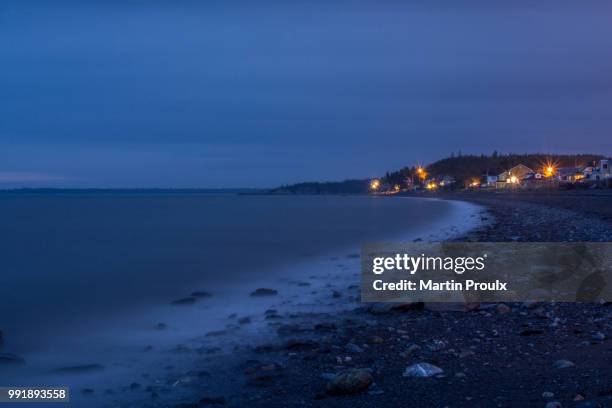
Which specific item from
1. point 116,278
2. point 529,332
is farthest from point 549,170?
point 529,332

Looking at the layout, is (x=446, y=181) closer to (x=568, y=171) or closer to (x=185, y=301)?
(x=568, y=171)

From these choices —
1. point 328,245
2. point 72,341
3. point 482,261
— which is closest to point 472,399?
point 72,341

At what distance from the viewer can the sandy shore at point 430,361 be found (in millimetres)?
5508

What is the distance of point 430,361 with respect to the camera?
6684 mm

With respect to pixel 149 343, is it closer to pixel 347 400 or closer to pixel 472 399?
pixel 347 400

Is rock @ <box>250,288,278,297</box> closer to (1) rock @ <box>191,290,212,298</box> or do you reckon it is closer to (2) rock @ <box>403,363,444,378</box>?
(1) rock @ <box>191,290,212,298</box>

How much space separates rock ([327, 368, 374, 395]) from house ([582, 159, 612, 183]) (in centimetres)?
9754

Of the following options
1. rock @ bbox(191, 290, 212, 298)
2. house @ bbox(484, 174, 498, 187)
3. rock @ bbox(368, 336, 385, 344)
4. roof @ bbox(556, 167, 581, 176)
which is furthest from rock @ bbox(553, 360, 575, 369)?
house @ bbox(484, 174, 498, 187)

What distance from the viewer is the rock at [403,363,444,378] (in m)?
6.18

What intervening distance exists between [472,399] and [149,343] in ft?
18.5

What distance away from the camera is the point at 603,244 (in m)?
14.9

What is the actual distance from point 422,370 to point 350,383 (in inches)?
34.5

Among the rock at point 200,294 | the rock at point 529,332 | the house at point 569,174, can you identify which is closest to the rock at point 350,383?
the rock at point 529,332

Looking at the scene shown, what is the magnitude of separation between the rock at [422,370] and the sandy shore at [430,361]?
0.01 metres
